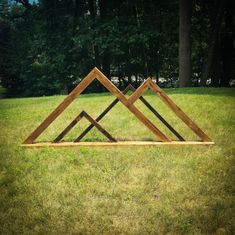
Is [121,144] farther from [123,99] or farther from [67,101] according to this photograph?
[67,101]

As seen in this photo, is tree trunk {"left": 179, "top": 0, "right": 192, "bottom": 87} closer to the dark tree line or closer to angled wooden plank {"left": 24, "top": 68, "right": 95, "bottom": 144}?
the dark tree line

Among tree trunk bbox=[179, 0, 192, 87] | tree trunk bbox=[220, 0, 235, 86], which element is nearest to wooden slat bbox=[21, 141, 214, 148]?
tree trunk bbox=[179, 0, 192, 87]

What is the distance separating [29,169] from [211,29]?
1837cm

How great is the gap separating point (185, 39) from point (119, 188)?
15360 mm

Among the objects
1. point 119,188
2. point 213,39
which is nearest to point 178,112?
point 119,188

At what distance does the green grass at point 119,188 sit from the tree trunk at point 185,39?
469 inches

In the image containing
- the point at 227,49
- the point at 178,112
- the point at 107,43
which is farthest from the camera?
the point at 227,49

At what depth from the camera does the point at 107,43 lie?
74.3 feet

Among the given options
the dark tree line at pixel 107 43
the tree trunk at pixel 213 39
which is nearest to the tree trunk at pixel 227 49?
the dark tree line at pixel 107 43

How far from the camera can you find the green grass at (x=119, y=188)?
10.9 ft

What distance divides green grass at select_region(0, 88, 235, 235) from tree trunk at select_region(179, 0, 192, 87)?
1192cm

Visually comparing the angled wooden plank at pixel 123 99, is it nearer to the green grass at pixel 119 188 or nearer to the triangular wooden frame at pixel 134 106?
the triangular wooden frame at pixel 134 106

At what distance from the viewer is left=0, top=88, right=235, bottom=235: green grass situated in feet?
10.9

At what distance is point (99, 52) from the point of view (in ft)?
86.2
